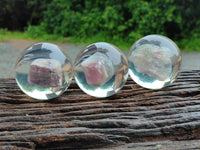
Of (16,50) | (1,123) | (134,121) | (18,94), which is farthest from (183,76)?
(16,50)

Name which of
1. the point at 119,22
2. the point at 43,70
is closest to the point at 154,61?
the point at 43,70

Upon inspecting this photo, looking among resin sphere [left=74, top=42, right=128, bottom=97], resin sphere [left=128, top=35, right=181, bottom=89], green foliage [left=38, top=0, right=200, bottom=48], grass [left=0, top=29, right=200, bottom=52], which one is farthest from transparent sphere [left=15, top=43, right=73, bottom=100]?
green foliage [left=38, top=0, right=200, bottom=48]

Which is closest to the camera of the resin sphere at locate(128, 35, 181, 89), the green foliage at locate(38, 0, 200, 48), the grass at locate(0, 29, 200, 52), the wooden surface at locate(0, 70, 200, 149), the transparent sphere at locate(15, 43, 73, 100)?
the wooden surface at locate(0, 70, 200, 149)

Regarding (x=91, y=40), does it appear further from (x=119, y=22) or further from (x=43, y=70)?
(x=43, y=70)

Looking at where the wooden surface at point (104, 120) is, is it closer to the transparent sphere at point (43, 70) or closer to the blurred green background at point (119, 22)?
the transparent sphere at point (43, 70)

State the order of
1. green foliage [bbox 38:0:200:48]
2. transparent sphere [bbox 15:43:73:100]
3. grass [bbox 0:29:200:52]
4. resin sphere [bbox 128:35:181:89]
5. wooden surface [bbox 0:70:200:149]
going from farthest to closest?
grass [bbox 0:29:200:52] < green foliage [bbox 38:0:200:48] < resin sphere [bbox 128:35:181:89] < transparent sphere [bbox 15:43:73:100] < wooden surface [bbox 0:70:200:149]

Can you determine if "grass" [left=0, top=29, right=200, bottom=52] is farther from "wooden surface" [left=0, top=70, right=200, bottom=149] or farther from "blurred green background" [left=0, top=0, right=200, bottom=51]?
"wooden surface" [left=0, top=70, right=200, bottom=149]
